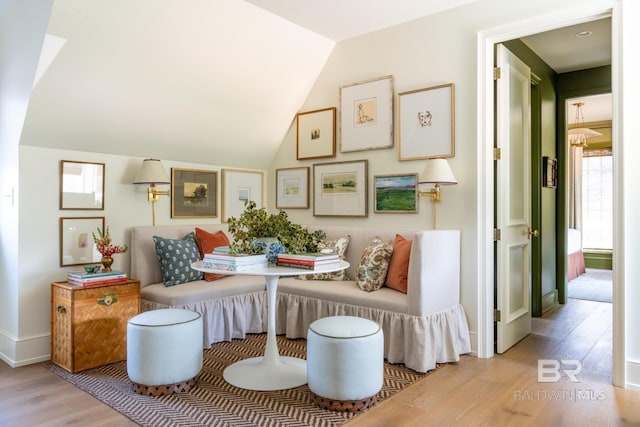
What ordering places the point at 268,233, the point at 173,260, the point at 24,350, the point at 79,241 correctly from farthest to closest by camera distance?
the point at 173,260 < the point at 79,241 < the point at 24,350 < the point at 268,233

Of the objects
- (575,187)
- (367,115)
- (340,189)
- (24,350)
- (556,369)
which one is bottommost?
(556,369)

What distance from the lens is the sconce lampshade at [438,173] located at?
10.7 feet

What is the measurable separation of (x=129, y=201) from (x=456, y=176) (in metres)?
2.62

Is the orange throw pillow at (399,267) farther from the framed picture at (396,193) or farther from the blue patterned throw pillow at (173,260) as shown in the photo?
the blue patterned throw pillow at (173,260)

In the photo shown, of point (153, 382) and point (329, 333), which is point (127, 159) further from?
point (329, 333)

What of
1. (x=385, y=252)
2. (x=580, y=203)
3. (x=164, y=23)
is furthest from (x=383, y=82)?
(x=580, y=203)

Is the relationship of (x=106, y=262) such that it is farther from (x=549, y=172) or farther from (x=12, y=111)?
(x=549, y=172)

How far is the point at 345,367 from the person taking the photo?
231 cm

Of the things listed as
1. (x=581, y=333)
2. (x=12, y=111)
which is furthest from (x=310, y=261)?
(x=581, y=333)

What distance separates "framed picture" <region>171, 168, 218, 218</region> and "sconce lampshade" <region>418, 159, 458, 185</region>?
2.08 metres

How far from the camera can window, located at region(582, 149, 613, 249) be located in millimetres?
7867

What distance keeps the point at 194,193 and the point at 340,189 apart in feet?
4.47

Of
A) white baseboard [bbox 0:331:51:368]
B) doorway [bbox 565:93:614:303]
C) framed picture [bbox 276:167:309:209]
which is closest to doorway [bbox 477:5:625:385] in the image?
framed picture [bbox 276:167:309:209]

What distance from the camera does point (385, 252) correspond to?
339 centimetres
